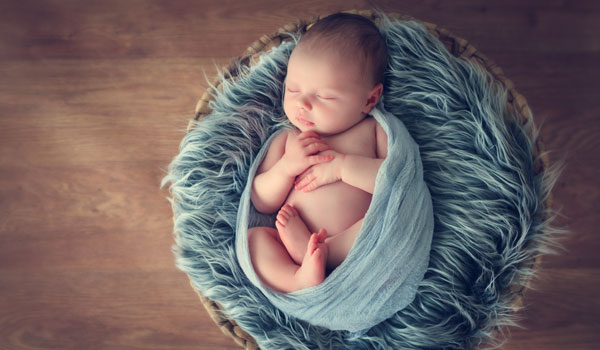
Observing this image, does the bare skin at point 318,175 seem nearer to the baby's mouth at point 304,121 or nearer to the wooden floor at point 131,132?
the baby's mouth at point 304,121

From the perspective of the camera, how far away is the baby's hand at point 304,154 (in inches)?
34.4

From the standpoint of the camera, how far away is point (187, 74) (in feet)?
4.28

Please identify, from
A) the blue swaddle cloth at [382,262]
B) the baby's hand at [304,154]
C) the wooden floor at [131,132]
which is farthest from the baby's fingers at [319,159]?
the wooden floor at [131,132]

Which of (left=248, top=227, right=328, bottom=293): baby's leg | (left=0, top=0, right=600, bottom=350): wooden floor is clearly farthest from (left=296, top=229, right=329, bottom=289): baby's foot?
(left=0, top=0, right=600, bottom=350): wooden floor

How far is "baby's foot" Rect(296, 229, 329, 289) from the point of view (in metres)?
0.80

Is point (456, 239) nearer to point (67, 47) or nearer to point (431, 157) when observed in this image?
point (431, 157)

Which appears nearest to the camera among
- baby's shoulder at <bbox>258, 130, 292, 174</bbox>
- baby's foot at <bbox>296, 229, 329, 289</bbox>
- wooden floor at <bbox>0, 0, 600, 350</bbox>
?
baby's foot at <bbox>296, 229, 329, 289</bbox>

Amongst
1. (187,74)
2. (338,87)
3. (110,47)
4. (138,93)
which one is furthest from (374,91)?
(110,47)

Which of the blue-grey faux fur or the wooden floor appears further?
the wooden floor

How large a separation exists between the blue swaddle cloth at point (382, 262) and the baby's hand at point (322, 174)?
0.09 metres

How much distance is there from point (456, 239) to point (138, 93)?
99 centimetres

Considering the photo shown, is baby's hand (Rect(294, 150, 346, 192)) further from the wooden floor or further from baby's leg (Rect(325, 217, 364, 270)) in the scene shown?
the wooden floor

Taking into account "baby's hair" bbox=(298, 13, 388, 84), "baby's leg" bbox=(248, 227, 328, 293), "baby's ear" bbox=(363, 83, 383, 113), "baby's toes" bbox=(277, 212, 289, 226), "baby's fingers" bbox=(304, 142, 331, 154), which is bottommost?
"baby's leg" bbox=(248, 227, 328, 293)

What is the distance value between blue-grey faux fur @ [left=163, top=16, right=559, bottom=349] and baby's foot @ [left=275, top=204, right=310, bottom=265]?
0.14m
